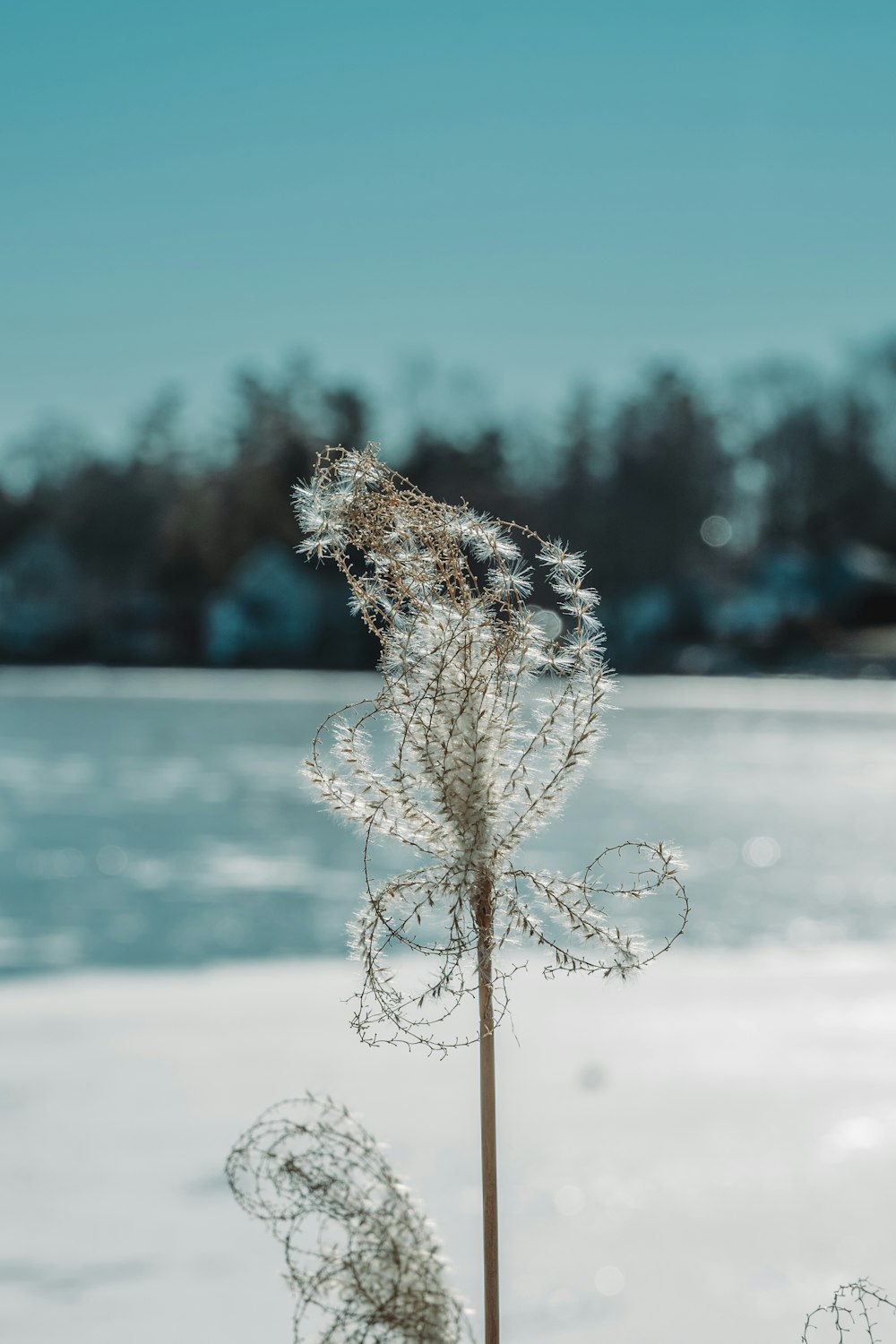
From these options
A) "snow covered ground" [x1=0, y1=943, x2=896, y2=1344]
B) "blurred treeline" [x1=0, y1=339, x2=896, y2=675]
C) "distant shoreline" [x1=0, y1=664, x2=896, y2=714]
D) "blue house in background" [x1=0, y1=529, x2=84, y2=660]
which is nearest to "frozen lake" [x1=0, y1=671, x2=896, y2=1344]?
"snow covered ground" [x1=0, y1=943, x2=896, y2=1344]

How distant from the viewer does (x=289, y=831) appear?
1098cm

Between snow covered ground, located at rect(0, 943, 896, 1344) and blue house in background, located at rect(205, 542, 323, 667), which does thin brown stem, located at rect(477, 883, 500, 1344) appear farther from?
blue house in background, located at rect(205, 542, 323, 667)

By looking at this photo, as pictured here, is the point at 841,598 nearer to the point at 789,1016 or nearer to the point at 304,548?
the point at 789,1016

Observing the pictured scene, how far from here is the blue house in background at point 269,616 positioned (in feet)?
161

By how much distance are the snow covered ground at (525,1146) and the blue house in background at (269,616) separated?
43515 mm

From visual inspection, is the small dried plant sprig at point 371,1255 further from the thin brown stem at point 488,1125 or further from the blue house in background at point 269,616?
the blue house in background at point 269,616

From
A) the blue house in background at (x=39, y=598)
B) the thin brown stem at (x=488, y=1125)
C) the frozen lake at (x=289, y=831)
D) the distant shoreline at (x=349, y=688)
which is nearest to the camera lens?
the thin brown stem at (x=488, y=1125)

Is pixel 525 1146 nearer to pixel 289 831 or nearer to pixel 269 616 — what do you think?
pixel 289 831

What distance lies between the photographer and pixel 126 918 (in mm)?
7484

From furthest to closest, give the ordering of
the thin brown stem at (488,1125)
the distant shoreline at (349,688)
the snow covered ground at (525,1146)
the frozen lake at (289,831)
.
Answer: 1. the distant shoreline at (349,688)
2. the frozen lake at (289,831)
3. the snow covered ground at (525,1146)
4. the thin brown stem at (488,1125)

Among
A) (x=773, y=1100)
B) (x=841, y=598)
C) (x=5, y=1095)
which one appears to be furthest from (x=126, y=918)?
(x=841, y=598)

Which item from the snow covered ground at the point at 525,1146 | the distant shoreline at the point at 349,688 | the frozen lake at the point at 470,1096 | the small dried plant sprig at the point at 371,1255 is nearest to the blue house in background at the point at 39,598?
the distant shoreline at the point at 349,688

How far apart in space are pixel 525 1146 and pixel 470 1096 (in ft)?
1.26

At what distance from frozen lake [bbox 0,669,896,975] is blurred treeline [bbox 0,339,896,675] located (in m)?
23.7
